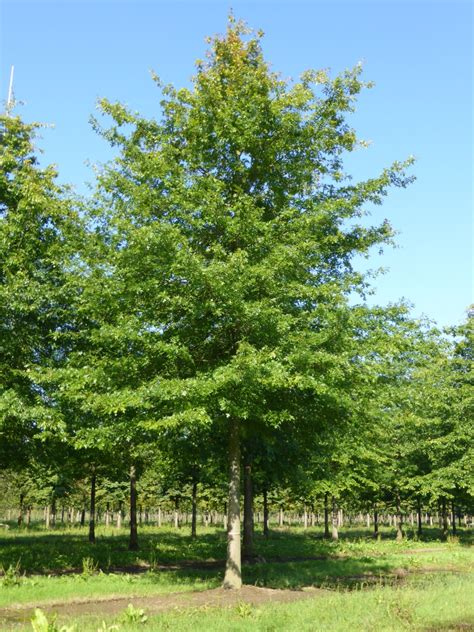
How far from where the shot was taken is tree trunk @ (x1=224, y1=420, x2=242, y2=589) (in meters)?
13.7

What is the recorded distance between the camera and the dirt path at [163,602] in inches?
463

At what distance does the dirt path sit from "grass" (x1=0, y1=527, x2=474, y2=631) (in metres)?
0.49

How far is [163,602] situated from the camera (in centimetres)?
1275

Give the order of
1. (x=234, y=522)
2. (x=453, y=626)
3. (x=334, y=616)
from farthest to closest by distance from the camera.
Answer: (x=234, y=522) < (x=334, y=616) < (x=453, y=626)

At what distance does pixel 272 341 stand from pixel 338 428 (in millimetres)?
3961

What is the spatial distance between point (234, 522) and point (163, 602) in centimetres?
252

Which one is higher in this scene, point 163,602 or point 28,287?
point 28,287

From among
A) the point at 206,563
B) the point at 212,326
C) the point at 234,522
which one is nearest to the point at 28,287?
the point at 212,326

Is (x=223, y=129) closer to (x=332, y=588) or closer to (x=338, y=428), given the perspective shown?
(x=338, y=428)

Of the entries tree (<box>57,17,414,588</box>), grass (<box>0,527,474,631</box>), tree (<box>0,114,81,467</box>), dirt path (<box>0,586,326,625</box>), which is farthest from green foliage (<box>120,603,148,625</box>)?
tree (<box>0,114,81,467</box>)

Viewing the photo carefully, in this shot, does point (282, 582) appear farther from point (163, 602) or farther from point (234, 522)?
point (163, 602)

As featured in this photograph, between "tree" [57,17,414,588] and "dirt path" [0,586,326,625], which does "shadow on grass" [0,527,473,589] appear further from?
"tree" [57,17,414,588]

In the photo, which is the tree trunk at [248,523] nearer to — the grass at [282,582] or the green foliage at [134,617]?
the grass at [282,582]

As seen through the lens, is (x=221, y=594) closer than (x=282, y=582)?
Yes
